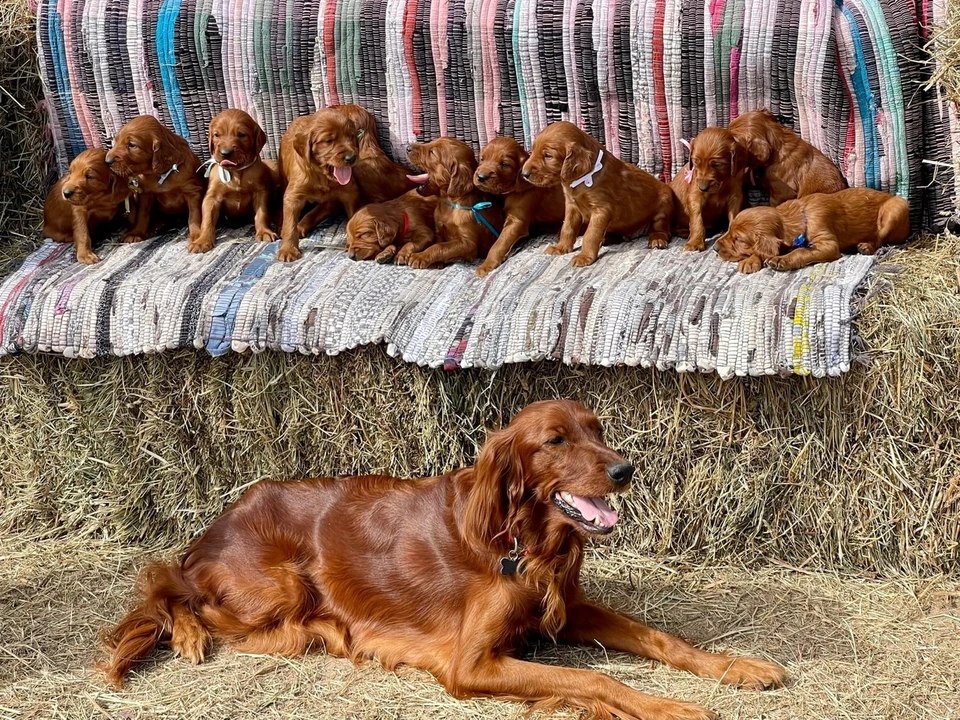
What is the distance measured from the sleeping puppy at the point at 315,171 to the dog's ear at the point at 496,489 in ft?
6.04

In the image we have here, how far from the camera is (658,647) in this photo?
347 centimetres

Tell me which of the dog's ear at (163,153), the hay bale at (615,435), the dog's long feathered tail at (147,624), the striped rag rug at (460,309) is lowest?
the dog's long feathered tail at (147,624)

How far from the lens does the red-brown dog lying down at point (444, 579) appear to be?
3260mm

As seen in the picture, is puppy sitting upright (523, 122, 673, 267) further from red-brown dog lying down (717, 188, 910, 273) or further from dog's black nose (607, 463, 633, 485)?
dog's black nose (607, 463, 633, 485)

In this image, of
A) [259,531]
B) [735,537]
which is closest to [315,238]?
[259,531]

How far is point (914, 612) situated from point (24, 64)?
13.8ft

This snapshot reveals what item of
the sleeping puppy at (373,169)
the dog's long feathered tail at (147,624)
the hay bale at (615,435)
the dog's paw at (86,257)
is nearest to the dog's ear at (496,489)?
the hay bale at (615,435)

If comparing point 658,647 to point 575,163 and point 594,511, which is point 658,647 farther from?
point 575,163

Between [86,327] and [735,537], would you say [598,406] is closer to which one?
[735,537]

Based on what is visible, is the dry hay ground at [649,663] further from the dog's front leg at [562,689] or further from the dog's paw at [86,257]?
the dog's paw at [86,257]

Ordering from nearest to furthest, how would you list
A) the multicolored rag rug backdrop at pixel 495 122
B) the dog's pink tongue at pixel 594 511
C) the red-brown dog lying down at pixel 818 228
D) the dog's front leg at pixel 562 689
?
the dog's front leg at pixel 562 689 < the dog's pink tongue at pixel 594 511 < the multicolored rag rug backdrop at pixel 495 122 < the red-brown dog lying down at pixel 818 228

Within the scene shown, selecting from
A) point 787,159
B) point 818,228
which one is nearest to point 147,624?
point 818,228

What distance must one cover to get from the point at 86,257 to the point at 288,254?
34.1 inches

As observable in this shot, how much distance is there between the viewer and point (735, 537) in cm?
409
